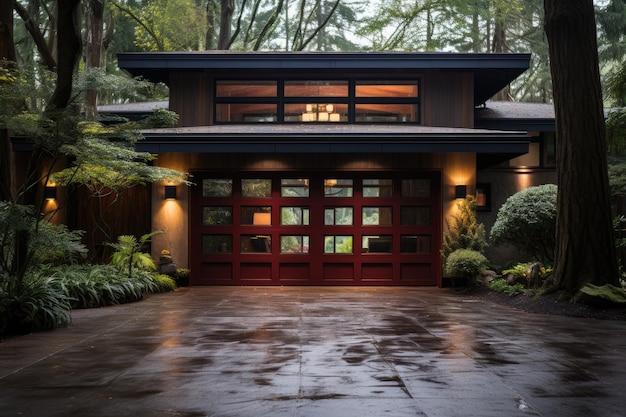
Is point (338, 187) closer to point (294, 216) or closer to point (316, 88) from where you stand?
point (294, 216)

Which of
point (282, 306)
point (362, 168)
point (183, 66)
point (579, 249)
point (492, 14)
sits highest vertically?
point (492, 14)

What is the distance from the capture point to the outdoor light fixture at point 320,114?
1689 cm

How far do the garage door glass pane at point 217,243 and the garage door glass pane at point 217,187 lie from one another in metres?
0.97

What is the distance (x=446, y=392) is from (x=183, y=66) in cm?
1313

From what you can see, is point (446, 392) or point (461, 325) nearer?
point (446, 392)

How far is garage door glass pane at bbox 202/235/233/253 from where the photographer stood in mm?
15453

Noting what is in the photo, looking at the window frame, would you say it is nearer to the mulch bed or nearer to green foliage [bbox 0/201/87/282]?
the mulch bed

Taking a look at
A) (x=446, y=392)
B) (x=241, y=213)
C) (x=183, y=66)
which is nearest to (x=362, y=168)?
(x=241, y=213)

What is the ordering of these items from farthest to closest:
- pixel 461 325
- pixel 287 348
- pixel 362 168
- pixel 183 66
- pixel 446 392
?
pixel 183 66 → pixel 362 168 → pixel 461 325 → pixel 287 348 → pixel 446 392

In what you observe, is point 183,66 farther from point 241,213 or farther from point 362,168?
point 362,168

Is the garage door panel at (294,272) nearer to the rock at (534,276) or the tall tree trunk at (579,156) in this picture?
the rock at (534,276)

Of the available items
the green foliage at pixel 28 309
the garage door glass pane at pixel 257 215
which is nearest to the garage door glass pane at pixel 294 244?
the garage door glass pane at pixel 257 215

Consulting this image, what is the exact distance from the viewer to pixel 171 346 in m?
6.99

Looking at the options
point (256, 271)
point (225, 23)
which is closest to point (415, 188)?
point (256, 271)
